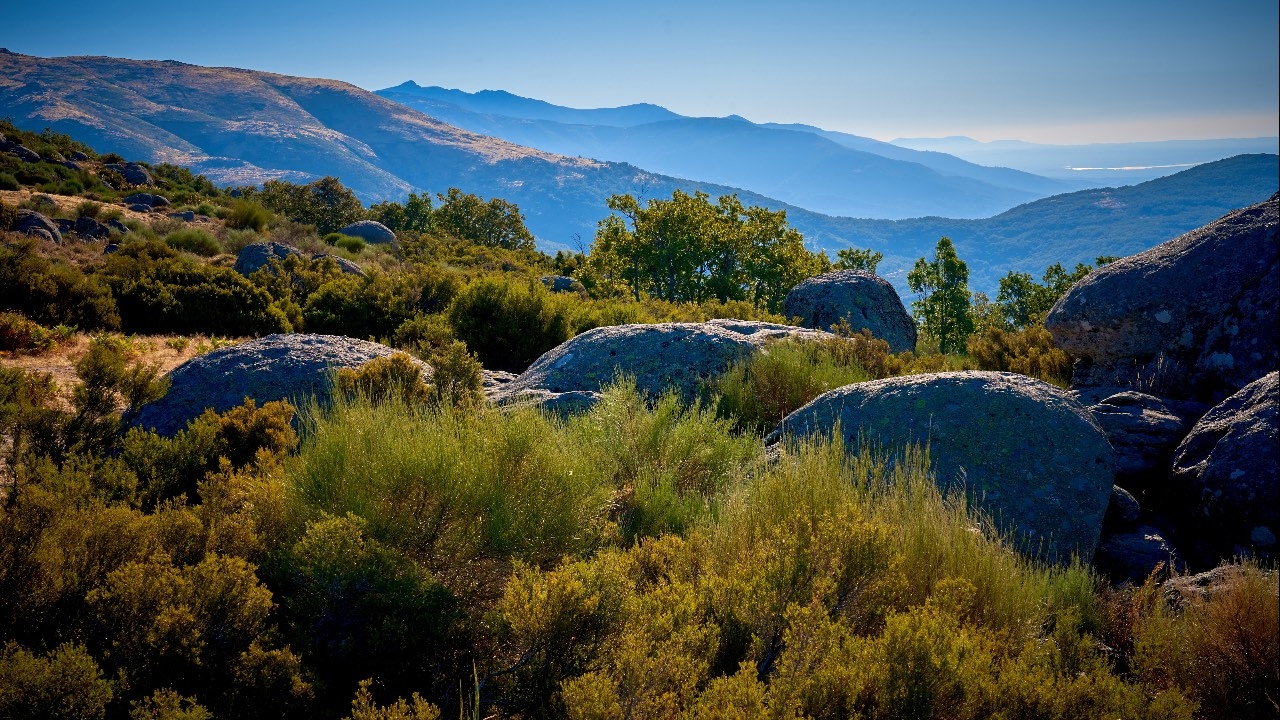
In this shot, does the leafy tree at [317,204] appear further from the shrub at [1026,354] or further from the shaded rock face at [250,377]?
the shrub at [1026,354]

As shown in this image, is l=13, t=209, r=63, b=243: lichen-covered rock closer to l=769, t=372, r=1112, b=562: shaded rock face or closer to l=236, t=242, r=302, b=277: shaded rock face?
l=236, t=242, r=302, b=277: shaded rock face

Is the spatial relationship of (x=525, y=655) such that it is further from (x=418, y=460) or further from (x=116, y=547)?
(x=116, y=547)

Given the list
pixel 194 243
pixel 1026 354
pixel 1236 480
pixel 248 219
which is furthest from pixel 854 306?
pixel 248 219

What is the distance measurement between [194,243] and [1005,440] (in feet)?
75.3

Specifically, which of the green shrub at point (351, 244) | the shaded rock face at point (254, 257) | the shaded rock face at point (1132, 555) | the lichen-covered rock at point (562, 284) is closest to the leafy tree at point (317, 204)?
the green shrub at point (351, 244)

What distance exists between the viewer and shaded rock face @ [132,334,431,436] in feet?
21.4

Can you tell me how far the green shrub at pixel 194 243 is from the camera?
19953 mm

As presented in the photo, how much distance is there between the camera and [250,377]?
6891mm

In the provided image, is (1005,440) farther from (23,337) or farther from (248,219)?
(248,219)

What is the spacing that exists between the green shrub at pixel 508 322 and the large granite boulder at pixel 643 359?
3.00m

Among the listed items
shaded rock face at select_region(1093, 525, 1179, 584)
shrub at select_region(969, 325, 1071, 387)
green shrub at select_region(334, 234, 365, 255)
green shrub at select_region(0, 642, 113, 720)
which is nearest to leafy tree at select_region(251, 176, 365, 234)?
green shrub at select_region(334, 234, 365, 255)

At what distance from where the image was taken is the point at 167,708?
238cm

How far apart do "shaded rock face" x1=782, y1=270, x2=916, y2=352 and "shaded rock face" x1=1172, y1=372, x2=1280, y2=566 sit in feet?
30.8

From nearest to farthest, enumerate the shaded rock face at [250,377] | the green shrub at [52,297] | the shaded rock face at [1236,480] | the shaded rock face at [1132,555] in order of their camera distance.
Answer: the shaded rock face at [1236,480], the shaded rock face at [1132,555], the shaded rock face at [250,377], the green shrub at [52,297]
